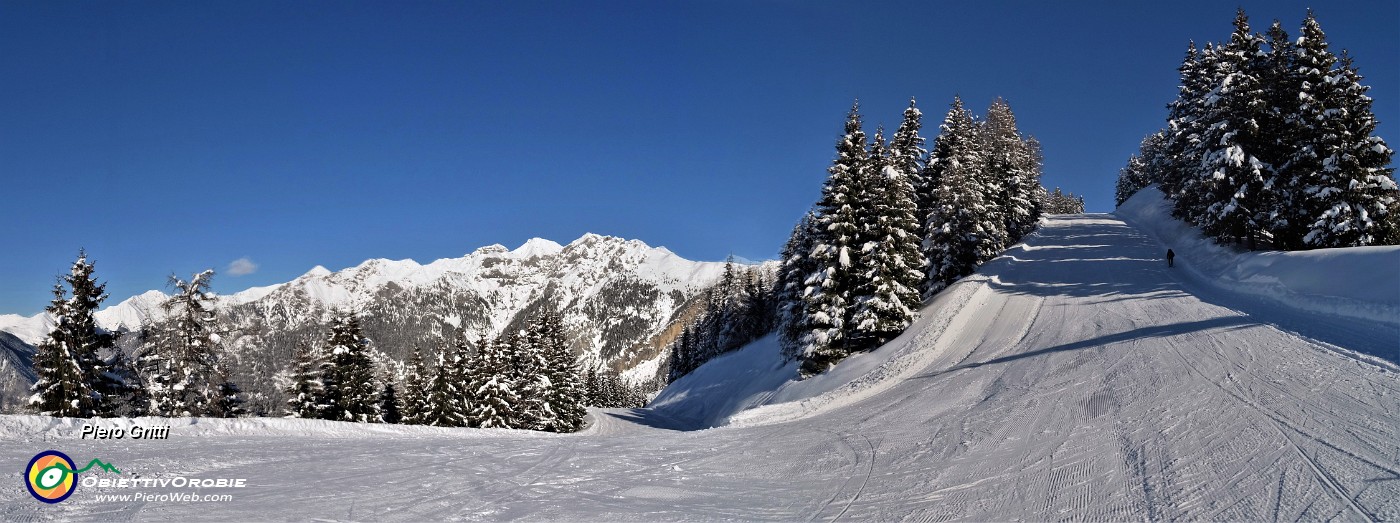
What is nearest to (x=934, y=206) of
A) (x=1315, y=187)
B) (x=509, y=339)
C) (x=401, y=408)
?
(x=1315, y=187)

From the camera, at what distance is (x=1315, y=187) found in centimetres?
2384

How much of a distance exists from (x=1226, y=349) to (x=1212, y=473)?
327 inches

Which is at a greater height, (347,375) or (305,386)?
(347,375)

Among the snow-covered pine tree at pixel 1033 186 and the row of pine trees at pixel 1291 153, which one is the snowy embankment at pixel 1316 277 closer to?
the row of pine trees at pixel 1291 153

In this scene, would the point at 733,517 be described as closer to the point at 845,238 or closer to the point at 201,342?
the point at 845,238

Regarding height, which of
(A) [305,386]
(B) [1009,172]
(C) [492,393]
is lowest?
(C) [492,393]

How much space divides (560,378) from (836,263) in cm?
2353

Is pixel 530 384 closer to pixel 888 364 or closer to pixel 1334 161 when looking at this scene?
pixel 888 364

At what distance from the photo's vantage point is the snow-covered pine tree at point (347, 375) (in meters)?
29.7

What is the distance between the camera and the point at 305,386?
96.8ft

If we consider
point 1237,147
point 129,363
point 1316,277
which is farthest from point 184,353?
point 1237,147

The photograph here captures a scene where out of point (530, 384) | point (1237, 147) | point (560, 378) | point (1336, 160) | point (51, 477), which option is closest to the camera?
point (51, 477)

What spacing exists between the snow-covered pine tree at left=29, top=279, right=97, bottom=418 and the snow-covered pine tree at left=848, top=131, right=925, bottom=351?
29.4 meters

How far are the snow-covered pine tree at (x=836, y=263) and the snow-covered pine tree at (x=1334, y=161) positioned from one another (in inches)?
683
